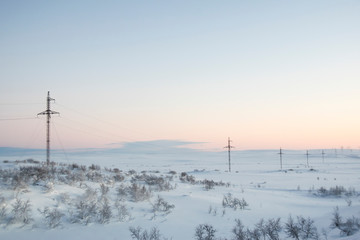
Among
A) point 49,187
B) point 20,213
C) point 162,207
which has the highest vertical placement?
point 49,187

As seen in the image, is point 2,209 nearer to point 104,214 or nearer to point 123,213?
point 104,214

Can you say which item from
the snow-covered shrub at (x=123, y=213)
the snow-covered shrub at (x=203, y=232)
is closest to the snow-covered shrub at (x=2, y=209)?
the snow-covered shrub at (x=123, y=213)

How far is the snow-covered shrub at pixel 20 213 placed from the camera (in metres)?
7.35

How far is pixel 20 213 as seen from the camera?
7.49 meters

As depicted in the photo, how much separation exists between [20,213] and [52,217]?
841 millimetres

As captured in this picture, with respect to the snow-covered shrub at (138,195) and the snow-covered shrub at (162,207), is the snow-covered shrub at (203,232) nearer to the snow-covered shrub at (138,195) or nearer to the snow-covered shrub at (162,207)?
the snow-covered shrub at (162,207)

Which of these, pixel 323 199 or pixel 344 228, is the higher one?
pixel 344 228

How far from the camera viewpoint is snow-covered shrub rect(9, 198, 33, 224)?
7350 mm

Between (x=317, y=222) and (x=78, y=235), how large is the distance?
6841 millimetres

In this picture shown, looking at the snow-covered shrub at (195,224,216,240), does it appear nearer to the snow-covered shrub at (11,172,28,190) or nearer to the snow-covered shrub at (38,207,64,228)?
the snow-covered shrub at (38,207,64,228)

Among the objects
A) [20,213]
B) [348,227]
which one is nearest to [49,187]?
[20,213]

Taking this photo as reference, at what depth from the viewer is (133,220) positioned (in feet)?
27.2

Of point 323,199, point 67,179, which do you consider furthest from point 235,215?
point 323,199

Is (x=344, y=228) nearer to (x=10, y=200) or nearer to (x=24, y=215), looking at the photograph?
(x=24, y=215)
